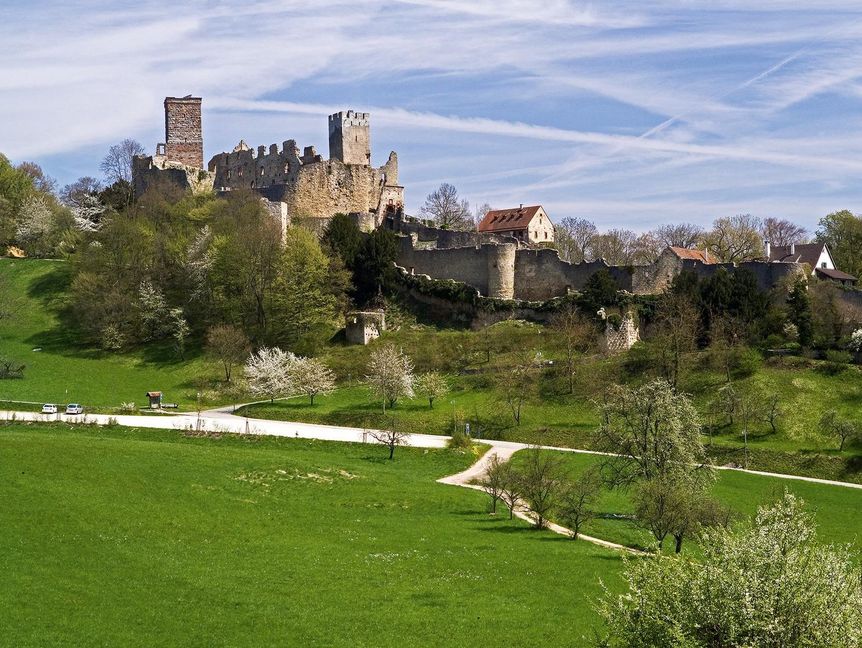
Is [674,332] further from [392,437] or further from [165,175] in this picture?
[165,175]

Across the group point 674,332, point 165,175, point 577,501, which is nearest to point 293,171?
point 165,175

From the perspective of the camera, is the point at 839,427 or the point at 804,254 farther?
the point at 804,254

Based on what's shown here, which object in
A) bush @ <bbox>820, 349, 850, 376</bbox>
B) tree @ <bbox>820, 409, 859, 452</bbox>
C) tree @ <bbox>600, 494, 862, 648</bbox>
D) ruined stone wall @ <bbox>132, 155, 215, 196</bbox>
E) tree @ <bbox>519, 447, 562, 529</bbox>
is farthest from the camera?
ruined stone wall @ <bbox>132, 155, 215, 196</bbox>

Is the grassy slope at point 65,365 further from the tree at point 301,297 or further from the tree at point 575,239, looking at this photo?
the tree at point 575,239

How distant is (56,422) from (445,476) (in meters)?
14.2

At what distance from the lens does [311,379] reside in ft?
156

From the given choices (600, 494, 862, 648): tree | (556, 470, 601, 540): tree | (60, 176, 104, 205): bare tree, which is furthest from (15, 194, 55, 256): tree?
(600, 494, 862, 648): tree

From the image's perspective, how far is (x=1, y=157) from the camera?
271 feet

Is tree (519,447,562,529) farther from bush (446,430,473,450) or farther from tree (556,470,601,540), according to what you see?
bush (446,430,473,450)

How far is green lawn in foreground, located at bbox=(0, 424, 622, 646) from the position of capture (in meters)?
18.6

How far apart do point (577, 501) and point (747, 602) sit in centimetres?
1473

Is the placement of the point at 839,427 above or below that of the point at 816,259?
below

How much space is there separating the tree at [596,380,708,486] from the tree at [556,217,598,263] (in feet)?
146

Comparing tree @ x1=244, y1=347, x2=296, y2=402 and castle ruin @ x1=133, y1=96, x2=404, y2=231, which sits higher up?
castle ruin @ x1=133, y1=96, x2=404, y2=231
